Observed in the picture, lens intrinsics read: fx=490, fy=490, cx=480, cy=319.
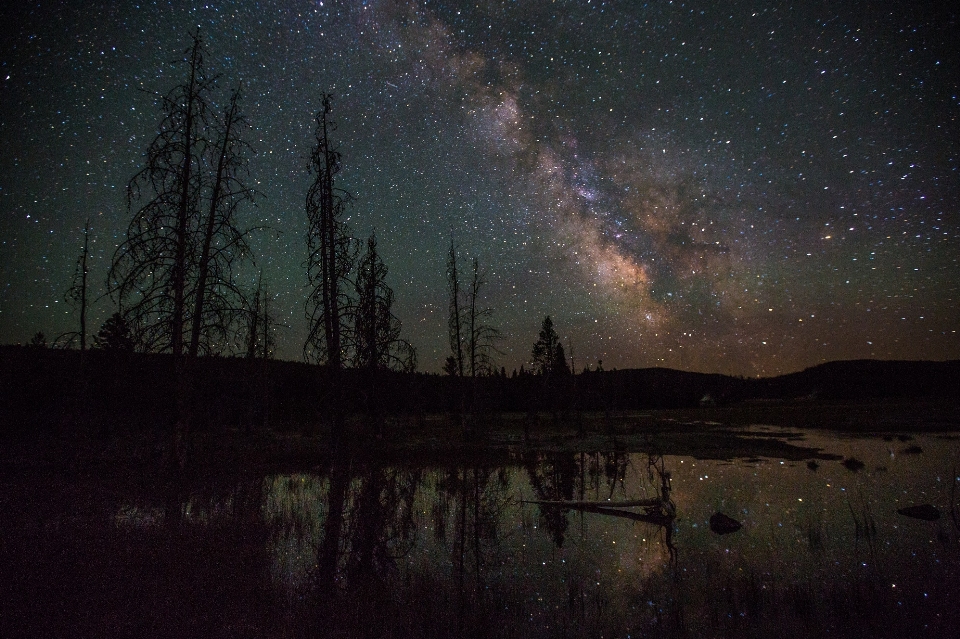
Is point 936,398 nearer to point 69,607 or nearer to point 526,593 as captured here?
point 526,593

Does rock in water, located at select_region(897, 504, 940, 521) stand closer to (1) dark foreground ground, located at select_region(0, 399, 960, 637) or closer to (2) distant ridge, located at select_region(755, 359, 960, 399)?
(1) dark foreground ground, located at select_region(0, 399, 960, 637)

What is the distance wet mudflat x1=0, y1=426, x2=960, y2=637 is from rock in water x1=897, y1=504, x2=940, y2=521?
96 millimetres

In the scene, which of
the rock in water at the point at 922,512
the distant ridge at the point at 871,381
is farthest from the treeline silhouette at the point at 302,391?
the rock in water at the point at 922,512

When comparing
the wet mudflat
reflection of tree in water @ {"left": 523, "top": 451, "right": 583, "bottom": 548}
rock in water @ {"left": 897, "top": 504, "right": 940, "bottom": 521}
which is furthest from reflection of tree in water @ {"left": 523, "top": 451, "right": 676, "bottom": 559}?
rock in water @ {"left": 897, "top": 504, "right": 940, "bottom": 521}

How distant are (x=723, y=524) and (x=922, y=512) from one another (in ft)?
18.1

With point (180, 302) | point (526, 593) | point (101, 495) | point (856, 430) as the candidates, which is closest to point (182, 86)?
point (180, 302)

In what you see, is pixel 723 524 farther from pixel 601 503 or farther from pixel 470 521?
pixel 470 521

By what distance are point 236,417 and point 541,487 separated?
39.4 m

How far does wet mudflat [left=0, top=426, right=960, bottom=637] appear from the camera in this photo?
6.12m

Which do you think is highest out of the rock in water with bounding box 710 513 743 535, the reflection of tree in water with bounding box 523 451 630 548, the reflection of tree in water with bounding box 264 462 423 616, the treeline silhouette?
the treeline silhouette

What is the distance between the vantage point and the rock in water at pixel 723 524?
1163cm

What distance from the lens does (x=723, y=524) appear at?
1178cm

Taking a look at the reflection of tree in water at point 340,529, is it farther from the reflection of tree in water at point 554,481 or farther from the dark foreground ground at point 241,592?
the reflection of tree in water at point 554,481

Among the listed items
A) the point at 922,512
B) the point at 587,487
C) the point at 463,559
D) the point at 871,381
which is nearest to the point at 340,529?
the point at 463,559
